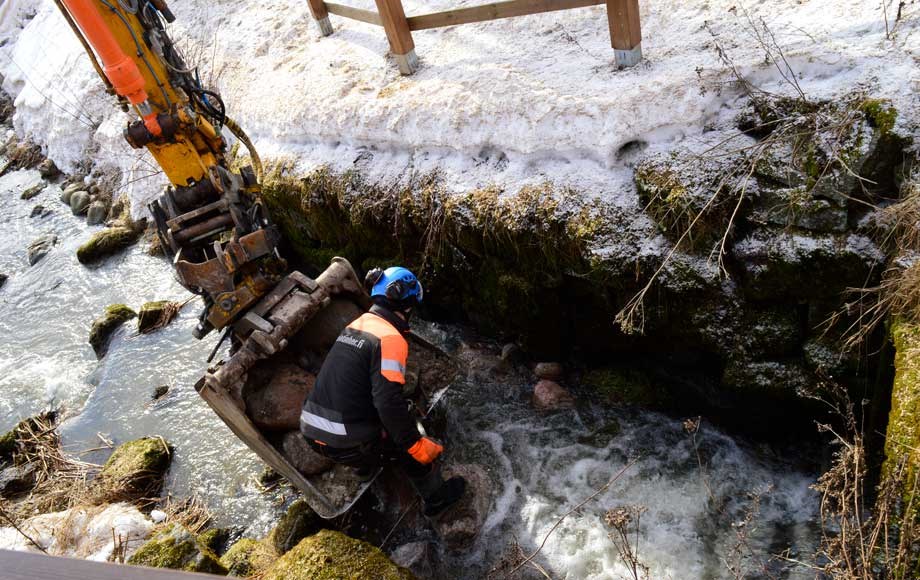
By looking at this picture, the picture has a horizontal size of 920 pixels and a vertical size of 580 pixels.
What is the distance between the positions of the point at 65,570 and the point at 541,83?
16.8 ft

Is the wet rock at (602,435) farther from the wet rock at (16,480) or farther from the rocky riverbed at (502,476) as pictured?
the wet rock at (16,480)

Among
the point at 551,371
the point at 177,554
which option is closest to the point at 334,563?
the point at 177,554

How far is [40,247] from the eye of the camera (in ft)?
34.9

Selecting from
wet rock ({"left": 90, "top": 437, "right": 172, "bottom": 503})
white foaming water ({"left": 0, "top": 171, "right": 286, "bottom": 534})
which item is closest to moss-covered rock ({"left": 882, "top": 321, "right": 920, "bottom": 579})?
white foaming water ({"left": 0, "top": 171, "right": 286, "bottom": 534})

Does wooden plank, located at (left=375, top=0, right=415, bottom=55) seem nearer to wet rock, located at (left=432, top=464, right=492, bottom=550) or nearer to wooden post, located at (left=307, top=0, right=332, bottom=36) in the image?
wooden post, located at (left=307, top=0, right=332, bottom=36)

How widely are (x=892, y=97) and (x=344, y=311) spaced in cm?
448

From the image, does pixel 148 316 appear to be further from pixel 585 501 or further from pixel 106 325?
pixel 585 501

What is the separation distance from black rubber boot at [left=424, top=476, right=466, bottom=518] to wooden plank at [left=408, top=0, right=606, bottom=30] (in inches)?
161

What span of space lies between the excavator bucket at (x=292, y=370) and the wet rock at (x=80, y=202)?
8268 mm

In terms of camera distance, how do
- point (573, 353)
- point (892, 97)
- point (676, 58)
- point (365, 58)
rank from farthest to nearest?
point (365, 58) < point (573, 353) < point (676, 58) < point (892, 97)

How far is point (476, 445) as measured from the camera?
5.25 m

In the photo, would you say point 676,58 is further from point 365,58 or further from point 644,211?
point 365,58

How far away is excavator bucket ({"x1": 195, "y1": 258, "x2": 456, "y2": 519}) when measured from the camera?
4.71m

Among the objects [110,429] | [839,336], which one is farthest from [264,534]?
[839,336]
